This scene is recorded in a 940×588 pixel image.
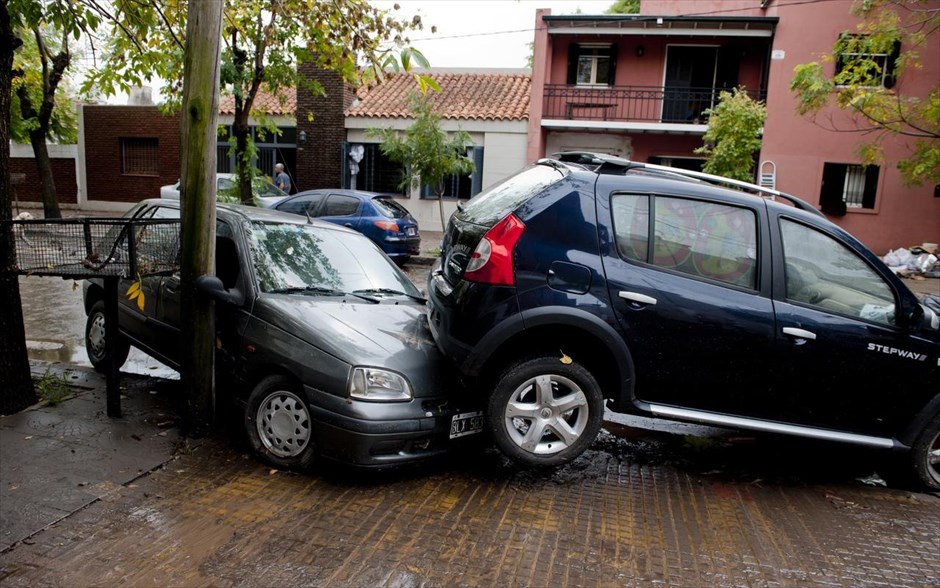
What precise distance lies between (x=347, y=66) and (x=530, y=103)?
44.1 ft

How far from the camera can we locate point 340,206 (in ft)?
44.8

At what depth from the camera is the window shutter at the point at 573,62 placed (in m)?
20.3

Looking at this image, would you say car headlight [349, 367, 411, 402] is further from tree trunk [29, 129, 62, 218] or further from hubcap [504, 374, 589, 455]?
tree trunk [29, 129, 62, 218]

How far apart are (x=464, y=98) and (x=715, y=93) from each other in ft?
25.0

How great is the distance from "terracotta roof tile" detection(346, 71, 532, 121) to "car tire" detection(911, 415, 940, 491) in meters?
16.6

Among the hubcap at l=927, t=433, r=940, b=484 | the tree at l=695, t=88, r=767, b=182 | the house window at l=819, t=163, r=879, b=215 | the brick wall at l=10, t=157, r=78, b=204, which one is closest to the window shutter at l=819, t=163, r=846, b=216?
the house window at l=819, t=163, r=879, b=215

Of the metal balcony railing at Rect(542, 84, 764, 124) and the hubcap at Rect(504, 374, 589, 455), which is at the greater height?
the metal balcony railing at Rect(542, 84, 764, 124)

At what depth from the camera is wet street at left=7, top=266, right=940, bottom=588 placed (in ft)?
10.7

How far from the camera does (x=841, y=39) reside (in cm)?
1177

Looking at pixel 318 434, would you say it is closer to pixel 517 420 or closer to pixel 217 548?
pixel 217 548

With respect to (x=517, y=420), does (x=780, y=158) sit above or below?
above

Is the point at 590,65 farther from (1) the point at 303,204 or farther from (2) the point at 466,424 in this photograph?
(2) the point at 466,424

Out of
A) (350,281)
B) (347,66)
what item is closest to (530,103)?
(347,66)

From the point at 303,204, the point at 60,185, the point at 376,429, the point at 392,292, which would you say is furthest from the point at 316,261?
the point at 60,185
